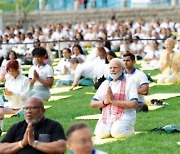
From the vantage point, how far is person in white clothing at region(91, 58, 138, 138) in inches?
514

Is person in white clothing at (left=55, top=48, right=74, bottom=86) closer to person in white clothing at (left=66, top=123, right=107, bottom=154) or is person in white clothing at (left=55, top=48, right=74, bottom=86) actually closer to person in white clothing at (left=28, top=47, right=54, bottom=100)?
person in white clothing at (left=28, top=47, right=54, bottom=100)

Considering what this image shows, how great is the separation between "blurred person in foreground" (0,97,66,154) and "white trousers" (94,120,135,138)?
344 cm

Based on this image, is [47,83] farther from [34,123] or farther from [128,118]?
[34,123]

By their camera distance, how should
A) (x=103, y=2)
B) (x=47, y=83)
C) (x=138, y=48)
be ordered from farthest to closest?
(x=103, y=2)
(x=138, y=48)
(x=47, y=83)

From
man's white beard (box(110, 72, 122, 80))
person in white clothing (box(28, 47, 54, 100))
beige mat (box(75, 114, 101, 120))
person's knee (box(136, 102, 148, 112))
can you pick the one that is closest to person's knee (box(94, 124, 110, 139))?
man's white beard (box(110, 72, 122, 80))

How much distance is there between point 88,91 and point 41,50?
4.35 metres

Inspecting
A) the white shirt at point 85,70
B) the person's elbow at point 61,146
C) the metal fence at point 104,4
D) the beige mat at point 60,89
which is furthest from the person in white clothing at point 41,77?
the metal fence at point 104,4

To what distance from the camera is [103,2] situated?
57.9m

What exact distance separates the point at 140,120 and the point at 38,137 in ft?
18.4

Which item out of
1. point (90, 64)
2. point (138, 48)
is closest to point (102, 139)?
point (90, 64)

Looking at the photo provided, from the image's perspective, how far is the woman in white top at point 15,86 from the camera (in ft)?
54.4

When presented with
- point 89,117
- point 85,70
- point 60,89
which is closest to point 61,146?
point 89,117

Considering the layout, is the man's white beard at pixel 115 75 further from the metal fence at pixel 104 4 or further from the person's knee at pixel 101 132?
the metal fence at pixel 104 4

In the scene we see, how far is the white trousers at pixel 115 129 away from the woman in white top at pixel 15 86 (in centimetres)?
359
